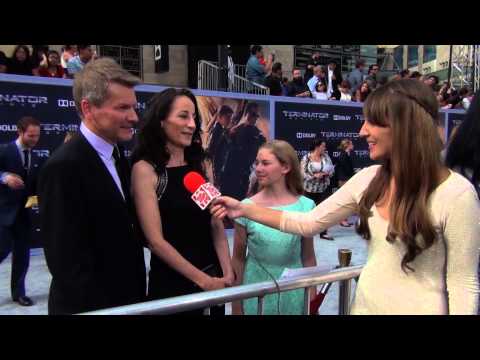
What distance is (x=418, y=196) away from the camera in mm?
1437

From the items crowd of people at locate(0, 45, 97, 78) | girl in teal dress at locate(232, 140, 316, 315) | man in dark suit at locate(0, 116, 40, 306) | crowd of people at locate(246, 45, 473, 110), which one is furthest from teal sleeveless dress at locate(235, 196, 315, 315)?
crowd of people at locate(246, 45, 473, 110)

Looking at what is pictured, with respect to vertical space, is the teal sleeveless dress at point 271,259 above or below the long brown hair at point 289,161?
below

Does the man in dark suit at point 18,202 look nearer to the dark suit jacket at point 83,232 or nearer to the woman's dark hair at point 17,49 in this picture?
the dark suit jacket at point 83,232

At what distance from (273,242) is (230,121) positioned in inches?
215

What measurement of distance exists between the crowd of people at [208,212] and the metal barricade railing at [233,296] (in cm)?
20

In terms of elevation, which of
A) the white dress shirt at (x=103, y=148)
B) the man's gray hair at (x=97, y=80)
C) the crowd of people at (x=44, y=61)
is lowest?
the white dress shirt at (x=103, y=148)

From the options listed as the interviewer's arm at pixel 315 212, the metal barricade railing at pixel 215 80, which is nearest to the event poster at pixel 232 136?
the metal barricade railing at pixel 215 80

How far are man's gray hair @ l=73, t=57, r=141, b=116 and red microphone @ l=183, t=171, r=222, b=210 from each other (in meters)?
0.53

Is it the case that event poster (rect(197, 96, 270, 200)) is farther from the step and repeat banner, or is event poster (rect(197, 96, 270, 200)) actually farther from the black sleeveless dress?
the black sleeveless dress

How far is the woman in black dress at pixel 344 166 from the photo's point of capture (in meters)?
8.89

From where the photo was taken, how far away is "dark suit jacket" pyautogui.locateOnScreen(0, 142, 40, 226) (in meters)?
4.44

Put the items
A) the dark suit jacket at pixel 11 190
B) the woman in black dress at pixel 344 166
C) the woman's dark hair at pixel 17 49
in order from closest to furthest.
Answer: the dark suit jacket at pixel 11 190 < the woman's dark hair at pixel 17 49 < the woman in black dress at pixel 344 166
